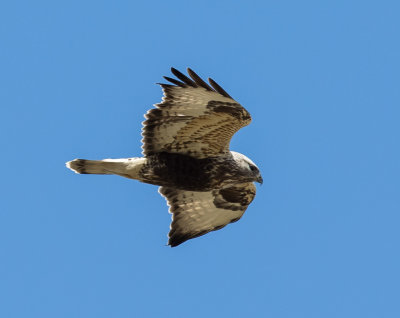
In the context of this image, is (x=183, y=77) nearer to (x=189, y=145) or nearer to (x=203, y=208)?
(x=189, y=145)

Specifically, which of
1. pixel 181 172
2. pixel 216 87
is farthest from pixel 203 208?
pixel 216 87

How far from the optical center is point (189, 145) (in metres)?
12.2

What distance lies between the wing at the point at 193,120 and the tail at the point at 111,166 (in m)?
0.24

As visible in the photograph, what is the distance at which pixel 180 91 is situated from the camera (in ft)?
37.6

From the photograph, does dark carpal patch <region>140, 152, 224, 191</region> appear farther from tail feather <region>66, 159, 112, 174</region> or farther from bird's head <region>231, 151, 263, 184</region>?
tail feather <region>66, 159, 112, 174</region>

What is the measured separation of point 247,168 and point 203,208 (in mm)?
1588

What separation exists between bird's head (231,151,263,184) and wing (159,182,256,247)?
0.89 metres

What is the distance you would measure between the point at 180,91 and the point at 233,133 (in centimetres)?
105

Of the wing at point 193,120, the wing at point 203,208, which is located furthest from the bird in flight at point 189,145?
the wing at point 203,208

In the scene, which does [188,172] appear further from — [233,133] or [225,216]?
[225,216]

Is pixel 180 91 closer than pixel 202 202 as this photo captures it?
Yes

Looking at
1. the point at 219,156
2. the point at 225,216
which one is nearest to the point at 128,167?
the point at 219,156

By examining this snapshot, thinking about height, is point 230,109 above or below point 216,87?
below

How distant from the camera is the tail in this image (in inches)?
475
